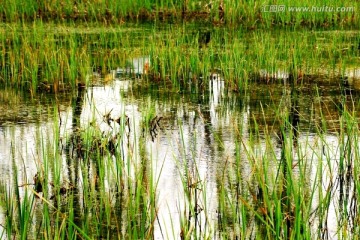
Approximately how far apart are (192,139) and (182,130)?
75 mm

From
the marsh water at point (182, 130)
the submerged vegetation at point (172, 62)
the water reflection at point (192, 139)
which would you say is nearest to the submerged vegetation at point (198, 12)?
the submerged vegetation at point (172, 62)

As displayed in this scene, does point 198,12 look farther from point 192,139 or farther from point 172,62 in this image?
point 192,139

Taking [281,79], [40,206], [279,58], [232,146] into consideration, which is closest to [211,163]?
[232,146]

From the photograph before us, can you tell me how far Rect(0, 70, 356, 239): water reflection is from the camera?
9.70 ft

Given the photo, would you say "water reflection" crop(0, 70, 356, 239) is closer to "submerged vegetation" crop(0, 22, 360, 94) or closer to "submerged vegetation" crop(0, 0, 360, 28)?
"submerged vegetation" crop(0, 22, 360, 94)

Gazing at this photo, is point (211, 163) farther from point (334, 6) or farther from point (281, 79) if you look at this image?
point (334, 6)

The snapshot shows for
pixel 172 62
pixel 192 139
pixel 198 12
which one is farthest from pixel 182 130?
pixel 198 12

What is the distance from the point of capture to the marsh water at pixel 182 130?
3031 mm

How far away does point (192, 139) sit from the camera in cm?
397

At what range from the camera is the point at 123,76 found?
5.85 m

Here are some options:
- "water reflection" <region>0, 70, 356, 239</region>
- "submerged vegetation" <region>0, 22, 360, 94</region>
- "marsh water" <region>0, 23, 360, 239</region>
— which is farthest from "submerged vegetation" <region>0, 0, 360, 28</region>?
"water reflection" <region>0, 70, 356, 239</region>

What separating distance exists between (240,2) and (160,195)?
21.9 ft

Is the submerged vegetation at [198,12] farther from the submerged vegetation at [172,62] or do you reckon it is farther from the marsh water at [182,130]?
the marsh water at [182,130]

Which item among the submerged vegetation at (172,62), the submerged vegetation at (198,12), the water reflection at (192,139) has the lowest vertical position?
the water reflection at (192,139)
